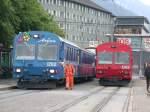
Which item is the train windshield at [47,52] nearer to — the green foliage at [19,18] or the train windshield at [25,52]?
the train windshield at [25,52]

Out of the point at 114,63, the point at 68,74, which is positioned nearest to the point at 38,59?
the point at 68,74

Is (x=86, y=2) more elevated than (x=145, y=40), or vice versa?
(x=86, y=2)

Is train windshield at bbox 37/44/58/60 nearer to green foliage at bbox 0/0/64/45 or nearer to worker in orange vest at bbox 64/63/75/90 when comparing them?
worker in orange vest at bbox 64/63/75/90

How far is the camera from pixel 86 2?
169875 millimetres

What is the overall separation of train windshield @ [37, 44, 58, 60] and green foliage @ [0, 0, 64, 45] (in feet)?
33.9

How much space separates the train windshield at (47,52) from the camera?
1305 inches

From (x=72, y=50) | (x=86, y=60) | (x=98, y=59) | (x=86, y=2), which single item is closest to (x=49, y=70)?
(x=72, y=50)

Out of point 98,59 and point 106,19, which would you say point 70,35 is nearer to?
point 106,19

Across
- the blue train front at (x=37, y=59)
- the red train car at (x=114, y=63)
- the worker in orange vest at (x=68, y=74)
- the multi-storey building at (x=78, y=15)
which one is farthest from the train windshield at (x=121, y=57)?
the multi-storey building at (x=78, y=15)

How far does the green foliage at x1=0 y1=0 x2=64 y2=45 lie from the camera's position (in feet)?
143

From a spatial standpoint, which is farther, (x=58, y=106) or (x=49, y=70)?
(x=49, y=70)

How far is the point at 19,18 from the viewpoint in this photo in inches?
1921

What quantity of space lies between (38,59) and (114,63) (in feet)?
32.5

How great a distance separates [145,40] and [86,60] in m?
25.9
